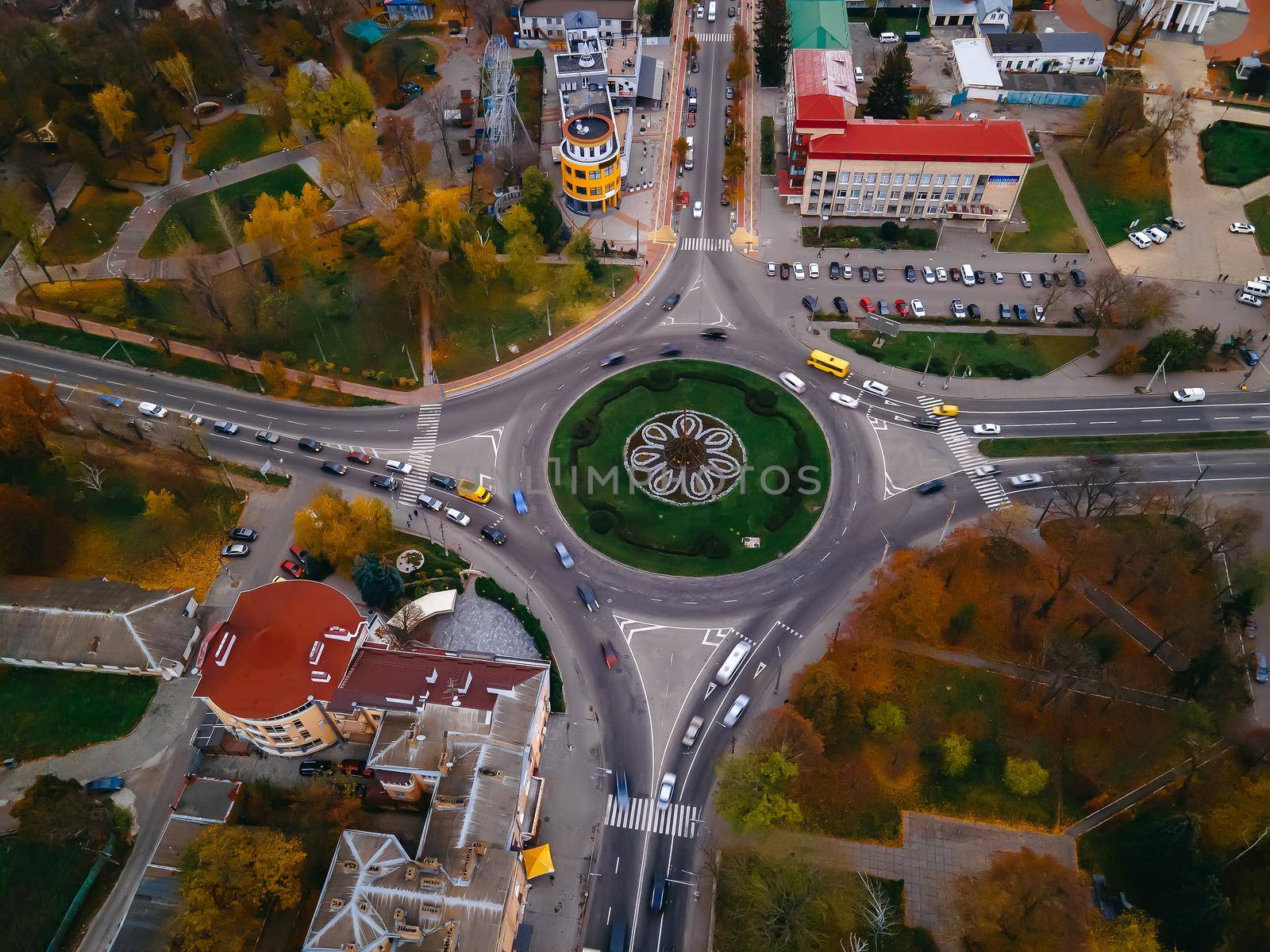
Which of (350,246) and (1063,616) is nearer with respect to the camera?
(1063,616)

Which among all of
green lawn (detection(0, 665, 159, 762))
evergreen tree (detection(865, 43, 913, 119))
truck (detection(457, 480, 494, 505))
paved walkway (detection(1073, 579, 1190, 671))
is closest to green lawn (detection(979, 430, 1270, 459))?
paved walkway (detection(1073, 579, 1190, 671))

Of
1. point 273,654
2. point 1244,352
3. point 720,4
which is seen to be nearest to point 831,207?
point 1244,352

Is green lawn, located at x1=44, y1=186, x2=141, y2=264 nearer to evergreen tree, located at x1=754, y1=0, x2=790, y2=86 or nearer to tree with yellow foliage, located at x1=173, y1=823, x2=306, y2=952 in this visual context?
tree with yellow foliage, located at x1=173, y1=823, x2=306, y2=952

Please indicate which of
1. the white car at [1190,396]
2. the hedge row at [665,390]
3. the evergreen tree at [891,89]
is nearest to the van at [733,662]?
the hedge row at [665,390]

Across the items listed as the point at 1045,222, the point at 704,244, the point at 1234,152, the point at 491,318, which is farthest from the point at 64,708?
the point at 1234,152

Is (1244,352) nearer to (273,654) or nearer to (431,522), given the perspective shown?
(431,522)

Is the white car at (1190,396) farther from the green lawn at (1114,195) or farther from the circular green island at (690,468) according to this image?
the circular green island at (690,468)

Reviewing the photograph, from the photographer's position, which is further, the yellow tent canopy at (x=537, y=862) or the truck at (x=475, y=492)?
the truck at (x=475, y=492)
